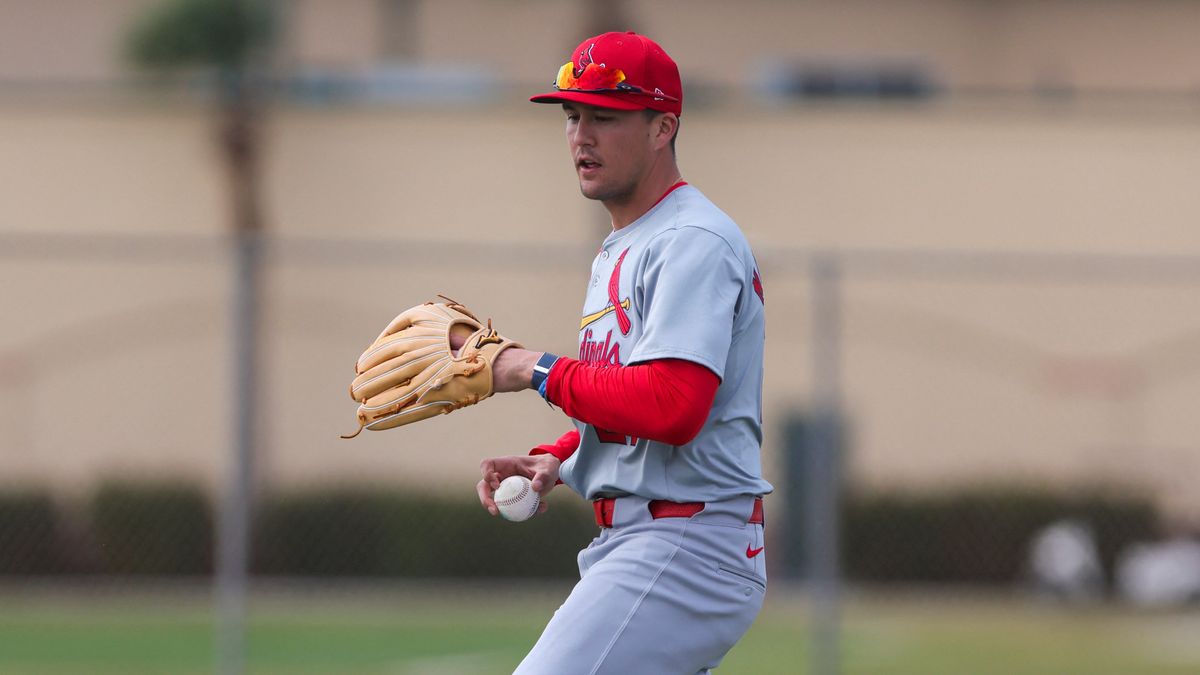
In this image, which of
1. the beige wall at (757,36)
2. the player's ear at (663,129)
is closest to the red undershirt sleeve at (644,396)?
the player's ear at (663,129)

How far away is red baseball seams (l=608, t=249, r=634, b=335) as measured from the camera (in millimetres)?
3924

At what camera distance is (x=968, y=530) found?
15.7 metres

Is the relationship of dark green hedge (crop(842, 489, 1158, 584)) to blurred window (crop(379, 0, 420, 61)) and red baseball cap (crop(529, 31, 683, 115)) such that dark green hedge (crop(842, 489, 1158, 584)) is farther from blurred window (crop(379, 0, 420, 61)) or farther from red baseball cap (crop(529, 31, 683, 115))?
red baseball cap (crop(529, 31, 683, 115))

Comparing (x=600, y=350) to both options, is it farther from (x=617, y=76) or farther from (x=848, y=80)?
(x=848, y=80)

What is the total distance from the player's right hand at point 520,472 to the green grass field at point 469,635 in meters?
6.52

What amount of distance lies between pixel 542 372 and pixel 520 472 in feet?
2.21

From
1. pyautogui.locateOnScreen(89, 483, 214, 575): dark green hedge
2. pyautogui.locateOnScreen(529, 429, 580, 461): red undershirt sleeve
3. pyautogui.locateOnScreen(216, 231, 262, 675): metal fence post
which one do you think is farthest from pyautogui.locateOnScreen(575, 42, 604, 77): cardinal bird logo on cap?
pyautogui.locateOnScreen(89, 483, 214, 575): dark green hedge

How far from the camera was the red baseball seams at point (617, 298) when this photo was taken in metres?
3.92

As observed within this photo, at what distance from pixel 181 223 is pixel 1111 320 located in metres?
10.7

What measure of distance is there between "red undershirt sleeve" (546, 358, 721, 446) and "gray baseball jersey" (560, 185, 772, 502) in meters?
0.03

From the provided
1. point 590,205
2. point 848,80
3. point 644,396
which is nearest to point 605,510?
point 644,396

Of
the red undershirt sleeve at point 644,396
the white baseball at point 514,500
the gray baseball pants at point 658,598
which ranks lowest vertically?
the gray baseball pants at point 658,598

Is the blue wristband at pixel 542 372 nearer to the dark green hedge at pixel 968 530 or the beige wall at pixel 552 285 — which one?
the beige wall at pixel 552 285

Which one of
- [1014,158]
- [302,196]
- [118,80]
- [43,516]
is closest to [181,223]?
[302,196]
